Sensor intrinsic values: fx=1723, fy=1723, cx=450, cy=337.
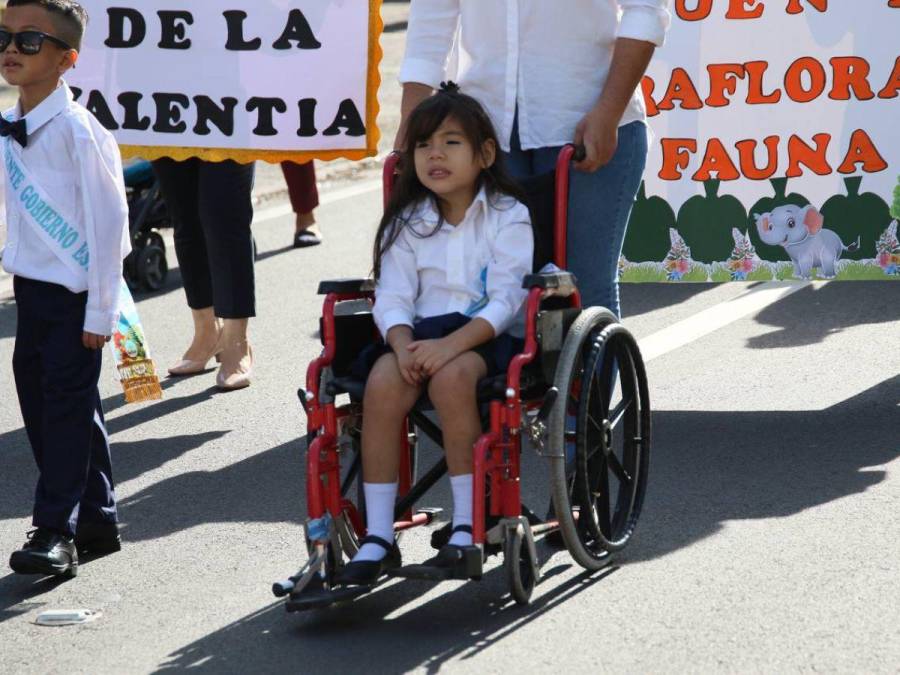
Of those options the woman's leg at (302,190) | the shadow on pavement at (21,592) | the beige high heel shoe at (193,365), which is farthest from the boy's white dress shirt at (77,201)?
the woman's leg at (302,190)

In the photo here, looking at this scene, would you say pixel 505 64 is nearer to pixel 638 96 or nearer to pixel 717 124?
pixel 638 96

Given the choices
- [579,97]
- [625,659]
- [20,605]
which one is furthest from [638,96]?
[20,605]

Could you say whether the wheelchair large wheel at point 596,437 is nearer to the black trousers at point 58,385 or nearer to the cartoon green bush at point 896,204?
the black trousers at point 58,385

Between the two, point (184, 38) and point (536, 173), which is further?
point (184, 38)

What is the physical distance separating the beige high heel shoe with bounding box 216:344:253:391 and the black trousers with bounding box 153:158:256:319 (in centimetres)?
22

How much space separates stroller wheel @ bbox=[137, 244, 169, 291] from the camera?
9.35 meters

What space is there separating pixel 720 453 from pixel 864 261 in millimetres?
1044

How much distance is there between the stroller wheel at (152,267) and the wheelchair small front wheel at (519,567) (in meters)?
5.33

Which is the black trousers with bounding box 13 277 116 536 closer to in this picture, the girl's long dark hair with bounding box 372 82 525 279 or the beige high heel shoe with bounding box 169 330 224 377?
the girl's long dark hair with bounding box 372 82 525 279

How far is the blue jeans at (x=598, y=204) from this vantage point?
190 inches

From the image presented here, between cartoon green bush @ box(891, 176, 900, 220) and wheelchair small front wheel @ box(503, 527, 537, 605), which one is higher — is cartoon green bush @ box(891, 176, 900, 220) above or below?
above

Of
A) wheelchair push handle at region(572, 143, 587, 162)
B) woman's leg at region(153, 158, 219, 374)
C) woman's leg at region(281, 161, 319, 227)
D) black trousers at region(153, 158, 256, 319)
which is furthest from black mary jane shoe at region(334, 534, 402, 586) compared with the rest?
woman's leg at region(281, 161, 319, 227)

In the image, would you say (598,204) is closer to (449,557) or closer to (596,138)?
(596,138)

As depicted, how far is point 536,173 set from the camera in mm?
4922
